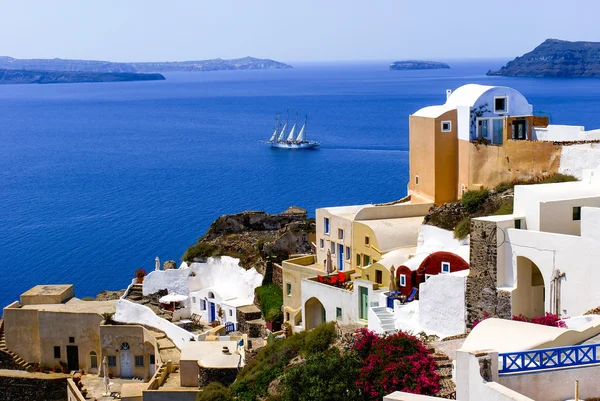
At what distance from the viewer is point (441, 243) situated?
2714cm

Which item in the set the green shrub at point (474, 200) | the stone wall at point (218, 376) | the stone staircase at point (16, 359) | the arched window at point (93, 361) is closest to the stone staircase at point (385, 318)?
the stone wall at point (218, 376)

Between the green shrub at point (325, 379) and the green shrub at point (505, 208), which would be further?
the green shrub at point (505, 208)

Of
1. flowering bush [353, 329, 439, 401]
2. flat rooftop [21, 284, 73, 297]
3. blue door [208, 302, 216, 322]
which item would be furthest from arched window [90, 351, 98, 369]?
flowering bush [353, 329, 439, 401]

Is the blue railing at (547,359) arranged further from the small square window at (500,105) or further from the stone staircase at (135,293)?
the stone staircase at (135,293)

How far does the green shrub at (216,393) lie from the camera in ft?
77.3

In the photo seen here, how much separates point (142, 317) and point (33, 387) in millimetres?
4633

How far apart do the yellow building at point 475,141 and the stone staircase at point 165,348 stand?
10.2 metres

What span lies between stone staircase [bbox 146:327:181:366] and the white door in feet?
4.01

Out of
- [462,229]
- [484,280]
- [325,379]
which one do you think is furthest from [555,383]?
[462,229]

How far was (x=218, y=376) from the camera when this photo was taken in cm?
2667

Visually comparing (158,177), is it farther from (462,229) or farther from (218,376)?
(462,229)

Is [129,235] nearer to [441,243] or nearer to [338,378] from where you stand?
[441,243]

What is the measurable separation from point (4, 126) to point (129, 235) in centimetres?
9378

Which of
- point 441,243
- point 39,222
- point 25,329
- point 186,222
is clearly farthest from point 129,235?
point 441,243
